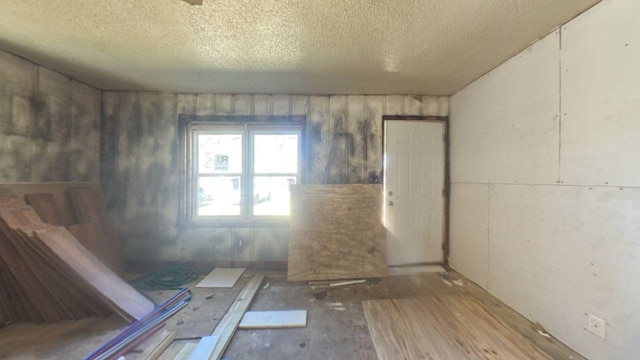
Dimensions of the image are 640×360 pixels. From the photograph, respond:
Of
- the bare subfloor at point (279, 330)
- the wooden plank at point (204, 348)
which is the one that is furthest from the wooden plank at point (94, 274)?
the wooden plank at point (204, 348)

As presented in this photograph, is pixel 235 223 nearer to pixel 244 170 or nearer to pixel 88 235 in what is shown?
pixel 244 170

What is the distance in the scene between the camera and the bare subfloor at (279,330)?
5.79ft

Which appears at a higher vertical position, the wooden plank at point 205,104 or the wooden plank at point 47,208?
the wooden plank at point 205,104

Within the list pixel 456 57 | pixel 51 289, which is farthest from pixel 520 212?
pixel 51 289

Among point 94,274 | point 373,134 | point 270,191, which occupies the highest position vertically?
point 373,134

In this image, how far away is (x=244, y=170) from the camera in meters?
3.40

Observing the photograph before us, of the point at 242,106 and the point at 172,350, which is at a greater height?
the point at 242,106

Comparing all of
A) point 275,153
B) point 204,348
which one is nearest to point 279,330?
point 204,348

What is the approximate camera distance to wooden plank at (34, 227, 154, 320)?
198 cm

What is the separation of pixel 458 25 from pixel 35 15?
325 cm

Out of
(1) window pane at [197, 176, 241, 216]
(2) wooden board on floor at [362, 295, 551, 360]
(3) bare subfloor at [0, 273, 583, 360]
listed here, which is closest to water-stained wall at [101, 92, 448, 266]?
(1) window pane at [197, 176, 241, 216]

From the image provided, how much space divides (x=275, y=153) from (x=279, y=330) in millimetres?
2237

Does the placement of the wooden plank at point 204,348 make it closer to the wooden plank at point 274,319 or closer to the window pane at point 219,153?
the wooden plank at point 274,319

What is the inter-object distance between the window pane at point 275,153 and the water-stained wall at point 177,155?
253mm
